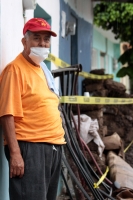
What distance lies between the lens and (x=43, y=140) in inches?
135

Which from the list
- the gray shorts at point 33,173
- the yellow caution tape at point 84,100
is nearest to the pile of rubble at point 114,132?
the yellow caution tape at point 84,100

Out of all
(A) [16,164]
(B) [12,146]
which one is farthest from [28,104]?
(A) [16,164]

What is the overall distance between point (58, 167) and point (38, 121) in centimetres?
49

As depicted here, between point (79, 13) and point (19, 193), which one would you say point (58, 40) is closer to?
point (79, 13)

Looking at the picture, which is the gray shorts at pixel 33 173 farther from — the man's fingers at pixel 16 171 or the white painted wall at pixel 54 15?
the white painted wall at pixel 54 15

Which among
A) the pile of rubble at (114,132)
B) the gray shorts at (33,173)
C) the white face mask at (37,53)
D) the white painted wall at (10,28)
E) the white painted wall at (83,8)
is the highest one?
the white painted wall at (83,8)

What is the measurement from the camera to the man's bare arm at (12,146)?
3.25 metres

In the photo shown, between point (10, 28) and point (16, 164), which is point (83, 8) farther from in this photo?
point (16, 164)

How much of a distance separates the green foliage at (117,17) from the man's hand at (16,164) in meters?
7.71

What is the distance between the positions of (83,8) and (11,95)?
249 inches

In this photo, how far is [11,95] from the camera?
3.29 m

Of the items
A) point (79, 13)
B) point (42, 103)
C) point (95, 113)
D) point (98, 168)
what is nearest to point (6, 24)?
point (42, 103)

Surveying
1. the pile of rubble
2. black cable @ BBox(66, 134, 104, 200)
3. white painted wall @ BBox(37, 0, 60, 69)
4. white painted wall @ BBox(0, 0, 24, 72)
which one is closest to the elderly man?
white painted wall @ BBox(0, 0, 24, 72)

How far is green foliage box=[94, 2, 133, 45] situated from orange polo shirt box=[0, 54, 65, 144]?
24.0ft
